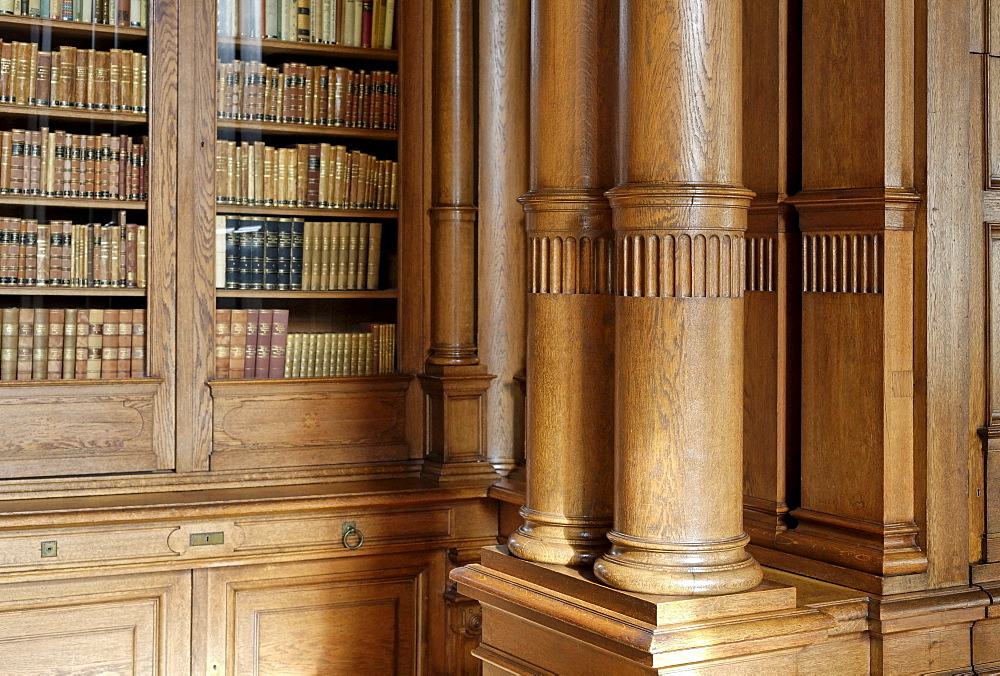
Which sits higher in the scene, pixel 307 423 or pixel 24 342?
pixel 24 342

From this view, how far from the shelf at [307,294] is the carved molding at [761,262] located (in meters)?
1.65

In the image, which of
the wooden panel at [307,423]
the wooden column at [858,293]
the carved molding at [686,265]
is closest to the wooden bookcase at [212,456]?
the wooden panel at [307,423]

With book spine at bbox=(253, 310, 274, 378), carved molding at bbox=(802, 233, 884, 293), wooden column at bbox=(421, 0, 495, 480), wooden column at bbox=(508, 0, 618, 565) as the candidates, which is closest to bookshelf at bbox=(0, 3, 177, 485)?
book spine at bbox=(253, 310, 274, 378)

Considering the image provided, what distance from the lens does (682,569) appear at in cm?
223

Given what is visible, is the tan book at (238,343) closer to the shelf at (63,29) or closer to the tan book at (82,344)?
the tan book at (82,344)

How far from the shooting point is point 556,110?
99.7 inches

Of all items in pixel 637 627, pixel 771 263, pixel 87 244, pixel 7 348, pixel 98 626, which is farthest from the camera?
pixel 87 244

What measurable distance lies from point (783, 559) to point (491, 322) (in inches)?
63.5

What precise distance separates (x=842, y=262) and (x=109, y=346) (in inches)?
91.2

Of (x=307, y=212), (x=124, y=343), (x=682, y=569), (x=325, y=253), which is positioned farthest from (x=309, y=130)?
(x=682, y=569)

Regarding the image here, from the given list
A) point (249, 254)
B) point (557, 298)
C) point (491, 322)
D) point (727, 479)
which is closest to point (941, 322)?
point (727, 479)

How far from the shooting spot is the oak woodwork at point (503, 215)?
3.99 meters

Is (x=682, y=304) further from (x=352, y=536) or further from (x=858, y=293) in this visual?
(x=352, y=536)

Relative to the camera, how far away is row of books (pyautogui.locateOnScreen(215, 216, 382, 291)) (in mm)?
3910
